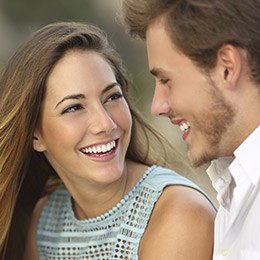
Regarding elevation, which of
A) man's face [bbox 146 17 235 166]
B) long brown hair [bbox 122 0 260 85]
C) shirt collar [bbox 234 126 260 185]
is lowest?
shirt collar [bbox 234 126 260 185]

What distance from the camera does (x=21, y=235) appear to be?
373 centimetres

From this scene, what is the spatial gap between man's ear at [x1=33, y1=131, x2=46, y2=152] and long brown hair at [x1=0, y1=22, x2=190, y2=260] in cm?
3

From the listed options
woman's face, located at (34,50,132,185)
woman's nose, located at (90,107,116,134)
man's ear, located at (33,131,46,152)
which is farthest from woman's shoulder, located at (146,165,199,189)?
man's ear, located at (33,131,46,152)

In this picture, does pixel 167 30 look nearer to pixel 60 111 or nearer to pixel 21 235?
pixel 60 111

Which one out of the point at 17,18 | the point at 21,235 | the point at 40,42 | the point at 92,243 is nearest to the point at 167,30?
the point at 40,42

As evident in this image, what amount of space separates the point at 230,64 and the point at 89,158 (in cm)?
94

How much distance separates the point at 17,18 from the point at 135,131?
7465mm

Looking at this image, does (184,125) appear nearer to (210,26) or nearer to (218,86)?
(218,86)

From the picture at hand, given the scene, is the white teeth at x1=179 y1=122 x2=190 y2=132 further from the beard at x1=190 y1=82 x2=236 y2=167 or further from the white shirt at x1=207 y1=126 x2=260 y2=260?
the white shirt at x1=207 y1=126 x2=260 y2=260

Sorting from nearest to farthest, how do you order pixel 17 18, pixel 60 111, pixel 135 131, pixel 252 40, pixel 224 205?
pixel 252 40
pixel 224 205
pixel 60 111
pixel 135 131
pixel 17 18

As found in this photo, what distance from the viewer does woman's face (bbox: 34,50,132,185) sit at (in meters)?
3.31

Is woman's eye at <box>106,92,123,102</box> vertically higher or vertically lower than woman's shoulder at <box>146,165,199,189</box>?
higher

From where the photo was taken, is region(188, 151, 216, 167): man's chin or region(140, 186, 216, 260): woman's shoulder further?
region(140, 186, 216, 260): woman's shoulder

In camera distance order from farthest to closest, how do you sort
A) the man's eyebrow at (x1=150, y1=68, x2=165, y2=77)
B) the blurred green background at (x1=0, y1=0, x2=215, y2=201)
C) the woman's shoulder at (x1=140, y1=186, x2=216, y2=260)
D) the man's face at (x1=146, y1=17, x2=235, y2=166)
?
the blurred green background at (x1=0, y1=0, x2=215, y2=201), the woman's shoulder at (x1=140, y1=186, x2=216, y2=260), the man's eyebrow at (x1=150, y1=68, x2=165, y2=77), the man's face at (x1=146, y1=17, x2=235, y2=166)
